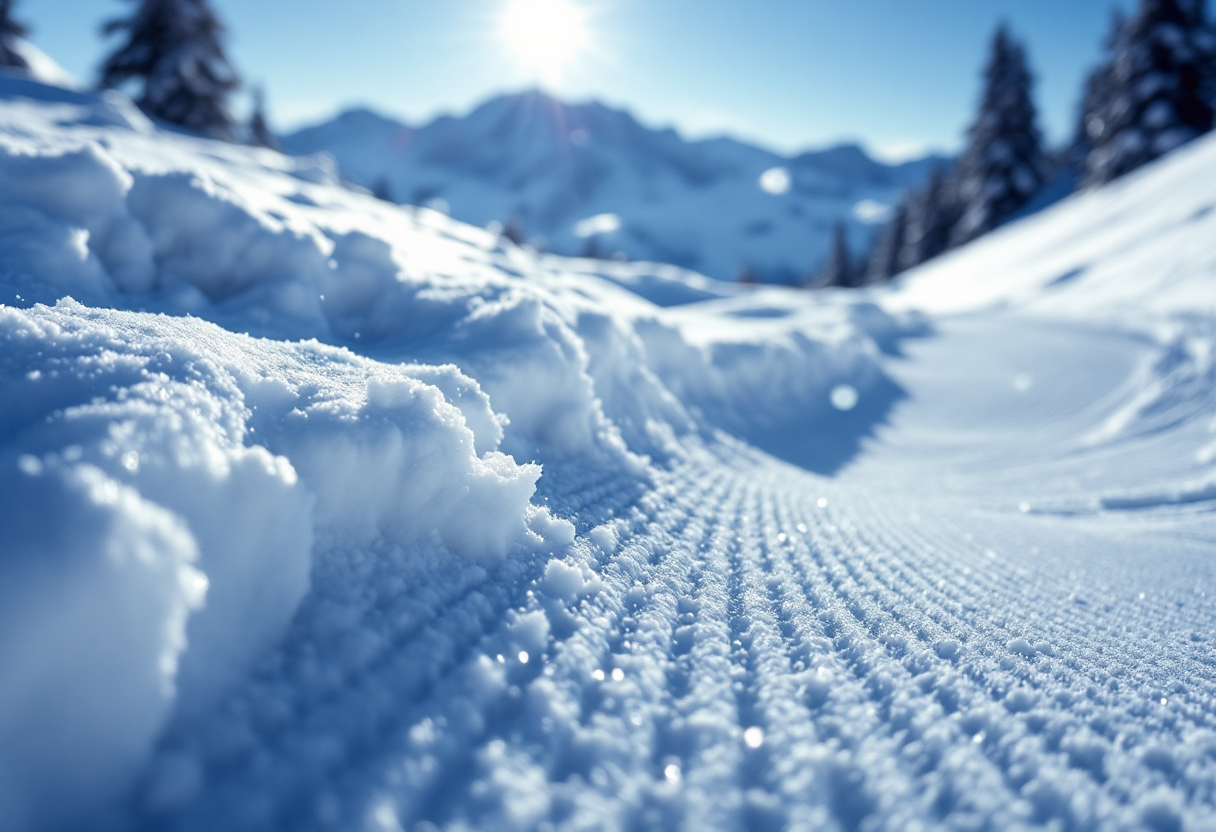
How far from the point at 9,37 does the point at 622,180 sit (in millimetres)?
122200

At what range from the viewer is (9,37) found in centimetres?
1608

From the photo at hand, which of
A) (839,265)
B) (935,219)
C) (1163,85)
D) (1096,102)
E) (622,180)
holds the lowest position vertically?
(839,265)

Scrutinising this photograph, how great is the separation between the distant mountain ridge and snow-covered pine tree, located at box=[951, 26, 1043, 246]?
6651 cm

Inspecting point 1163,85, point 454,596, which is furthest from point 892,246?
point 454,596

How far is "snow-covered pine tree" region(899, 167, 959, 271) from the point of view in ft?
84.3

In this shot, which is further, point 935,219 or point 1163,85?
point 935,219

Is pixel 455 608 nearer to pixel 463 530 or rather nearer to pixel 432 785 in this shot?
pixel 463 530

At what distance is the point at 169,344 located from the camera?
4.57ft

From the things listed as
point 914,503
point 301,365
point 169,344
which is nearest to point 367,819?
point 169,344

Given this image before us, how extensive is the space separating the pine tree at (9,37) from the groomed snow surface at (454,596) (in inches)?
781

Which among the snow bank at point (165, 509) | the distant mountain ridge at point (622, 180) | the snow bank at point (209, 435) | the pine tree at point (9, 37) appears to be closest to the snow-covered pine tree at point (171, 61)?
the pine tree at point (9, 37)

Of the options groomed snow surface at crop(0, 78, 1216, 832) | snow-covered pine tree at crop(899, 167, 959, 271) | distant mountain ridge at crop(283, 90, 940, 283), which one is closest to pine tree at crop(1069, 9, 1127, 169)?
snow-covered pine tree at crop(899, 167, 959, 271)

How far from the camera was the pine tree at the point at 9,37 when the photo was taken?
15602mm

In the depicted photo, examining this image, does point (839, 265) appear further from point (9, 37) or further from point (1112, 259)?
point (9, 37)
